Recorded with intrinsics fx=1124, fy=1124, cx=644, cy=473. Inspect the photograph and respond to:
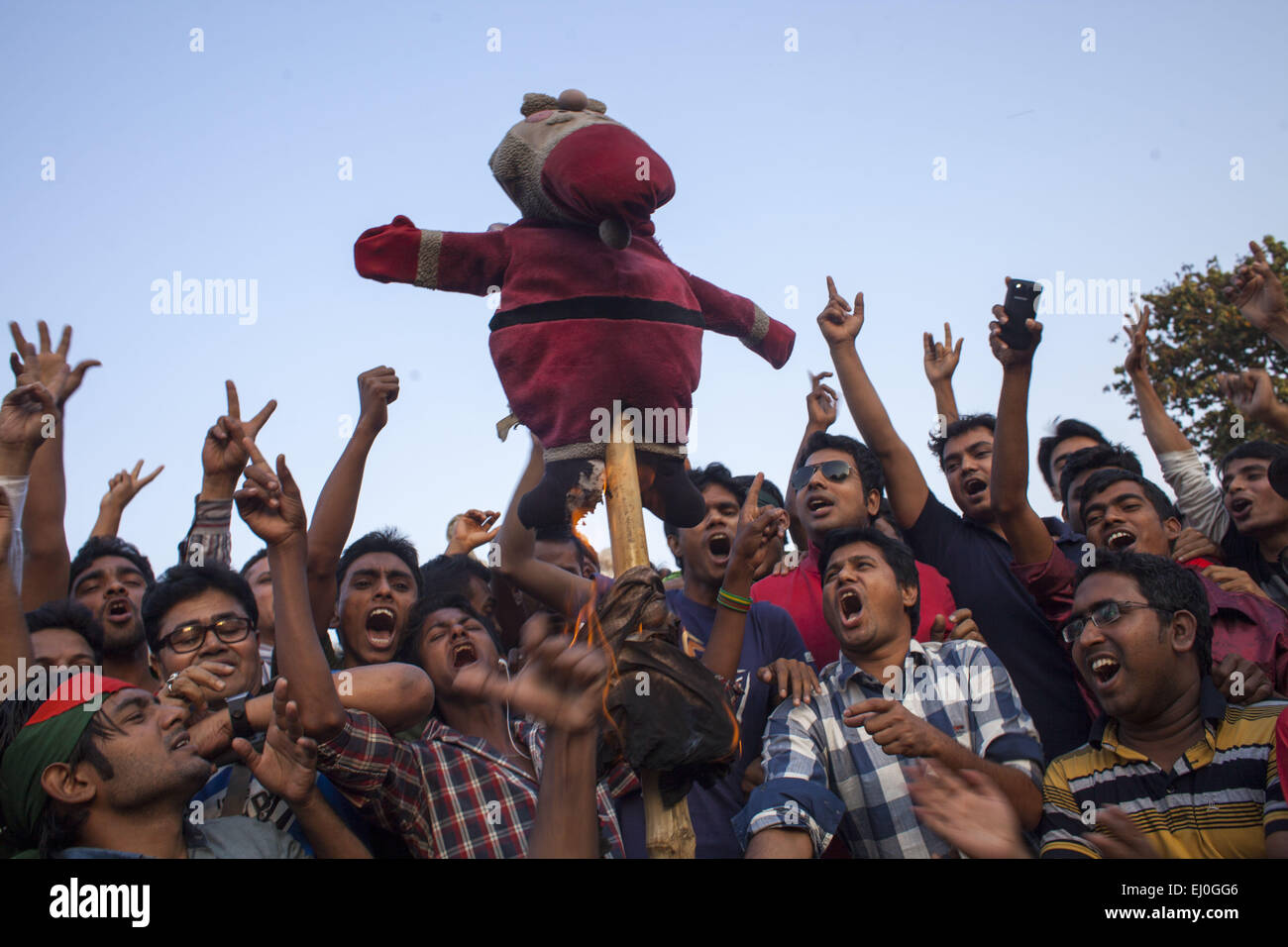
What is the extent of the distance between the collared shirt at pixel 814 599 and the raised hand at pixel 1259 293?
187cm

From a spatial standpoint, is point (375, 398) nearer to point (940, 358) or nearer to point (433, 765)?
point (433, 765)

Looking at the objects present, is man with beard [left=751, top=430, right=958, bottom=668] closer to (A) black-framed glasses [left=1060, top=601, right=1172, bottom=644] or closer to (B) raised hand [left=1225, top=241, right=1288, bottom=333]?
(A) black-framed glasses [left=1060, top=601, right=1172, bottom=644]

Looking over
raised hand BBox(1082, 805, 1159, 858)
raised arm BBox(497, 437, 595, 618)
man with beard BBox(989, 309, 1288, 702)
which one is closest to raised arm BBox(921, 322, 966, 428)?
A: man with beard BBox(989, 309, 1288, 702)

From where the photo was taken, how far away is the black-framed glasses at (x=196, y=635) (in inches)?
145

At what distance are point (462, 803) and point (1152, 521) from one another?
277 cm

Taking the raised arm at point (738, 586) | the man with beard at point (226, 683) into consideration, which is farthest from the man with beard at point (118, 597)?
the raised arm at point (738, 586)

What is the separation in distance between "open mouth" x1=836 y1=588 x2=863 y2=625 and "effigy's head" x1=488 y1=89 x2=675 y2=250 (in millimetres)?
1434

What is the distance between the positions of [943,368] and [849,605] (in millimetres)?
1765

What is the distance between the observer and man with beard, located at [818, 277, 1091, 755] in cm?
395

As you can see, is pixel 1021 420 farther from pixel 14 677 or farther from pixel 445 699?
pixel 14 677

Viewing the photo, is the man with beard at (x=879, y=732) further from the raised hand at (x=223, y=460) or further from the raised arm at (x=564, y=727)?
the raised hand at (x=223, y=460)

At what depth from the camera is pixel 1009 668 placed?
4.00m
